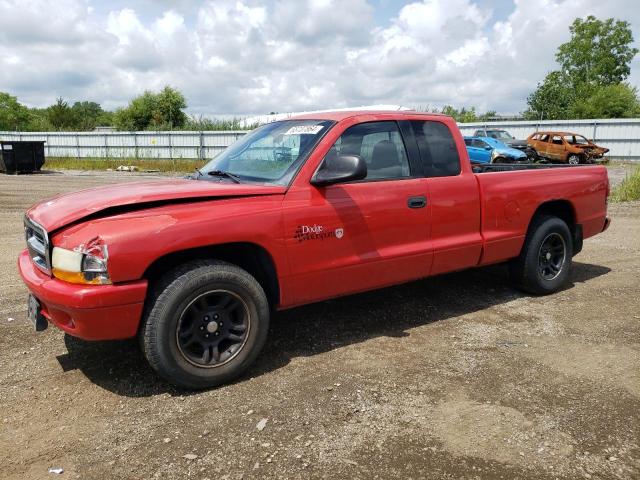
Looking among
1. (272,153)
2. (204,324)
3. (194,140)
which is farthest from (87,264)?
(194,140)

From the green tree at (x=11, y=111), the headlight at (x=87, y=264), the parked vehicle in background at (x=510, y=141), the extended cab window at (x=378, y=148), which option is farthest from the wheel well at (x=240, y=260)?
the green tree at (x=11, y=111)

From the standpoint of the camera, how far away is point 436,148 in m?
4.70

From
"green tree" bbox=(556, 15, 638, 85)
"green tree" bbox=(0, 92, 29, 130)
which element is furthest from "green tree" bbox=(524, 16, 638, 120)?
"green tree" bbox=(0, 92, 29, 130)

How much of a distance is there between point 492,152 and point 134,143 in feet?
72.4

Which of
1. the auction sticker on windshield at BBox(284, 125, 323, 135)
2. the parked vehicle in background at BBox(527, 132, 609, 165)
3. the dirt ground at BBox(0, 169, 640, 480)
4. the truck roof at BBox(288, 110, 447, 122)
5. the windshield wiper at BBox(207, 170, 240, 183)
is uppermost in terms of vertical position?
the parked vehicle in background at BBox(527, 132, 609, 165)

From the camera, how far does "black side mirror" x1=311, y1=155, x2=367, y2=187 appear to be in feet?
12.2

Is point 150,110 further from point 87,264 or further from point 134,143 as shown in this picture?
point 87,264

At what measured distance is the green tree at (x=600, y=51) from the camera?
214ft

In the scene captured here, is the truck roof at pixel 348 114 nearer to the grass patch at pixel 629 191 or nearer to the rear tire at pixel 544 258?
the rear tire at pixel 544 258

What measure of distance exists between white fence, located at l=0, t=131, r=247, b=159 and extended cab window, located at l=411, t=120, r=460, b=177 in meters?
26.3

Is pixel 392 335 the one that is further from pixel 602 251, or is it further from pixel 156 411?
pixel 602 251

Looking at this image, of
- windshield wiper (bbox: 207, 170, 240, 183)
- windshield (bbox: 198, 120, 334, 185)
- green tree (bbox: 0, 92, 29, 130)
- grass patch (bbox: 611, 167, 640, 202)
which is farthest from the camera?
green tree (bbox: 0, 92, 29, 130)

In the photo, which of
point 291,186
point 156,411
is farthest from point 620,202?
point 156,411

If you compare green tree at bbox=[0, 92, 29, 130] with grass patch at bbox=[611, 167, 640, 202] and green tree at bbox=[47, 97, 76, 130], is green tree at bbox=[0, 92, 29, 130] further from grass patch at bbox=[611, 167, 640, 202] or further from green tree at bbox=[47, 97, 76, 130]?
grass patch at bbox=[611, 167, 640, 202]
